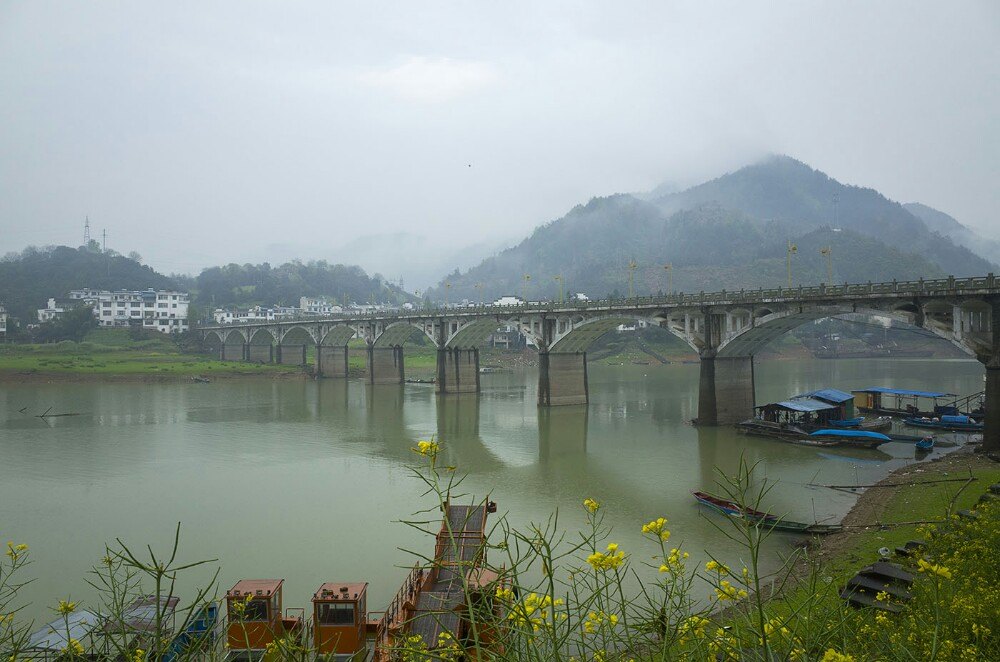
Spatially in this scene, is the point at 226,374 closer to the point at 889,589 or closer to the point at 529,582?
the point at 529,582

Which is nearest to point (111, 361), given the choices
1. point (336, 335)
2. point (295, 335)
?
point (295, 335)

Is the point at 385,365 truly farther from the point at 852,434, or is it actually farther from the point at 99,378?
the point at 852,434

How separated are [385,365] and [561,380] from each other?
29.1 m

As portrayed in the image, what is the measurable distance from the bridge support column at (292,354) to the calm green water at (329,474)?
115ft

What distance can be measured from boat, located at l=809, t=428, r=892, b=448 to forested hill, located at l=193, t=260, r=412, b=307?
12242cm

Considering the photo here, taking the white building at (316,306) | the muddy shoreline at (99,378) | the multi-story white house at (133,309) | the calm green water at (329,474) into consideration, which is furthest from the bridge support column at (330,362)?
the white building at (316,306)

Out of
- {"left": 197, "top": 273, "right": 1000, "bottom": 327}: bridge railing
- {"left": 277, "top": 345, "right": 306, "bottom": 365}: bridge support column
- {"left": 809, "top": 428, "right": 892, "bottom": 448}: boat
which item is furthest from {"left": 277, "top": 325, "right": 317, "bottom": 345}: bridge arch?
{"left": 809, "top": 428, "right": 892, "bottom": 448}: boat

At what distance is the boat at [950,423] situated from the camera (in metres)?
34.9

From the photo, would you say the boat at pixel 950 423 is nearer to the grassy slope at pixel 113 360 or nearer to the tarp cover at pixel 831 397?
the tarp cover at pixel 831 397

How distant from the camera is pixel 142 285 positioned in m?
140

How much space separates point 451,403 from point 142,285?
374 ft

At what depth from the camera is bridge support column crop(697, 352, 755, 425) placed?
3881 cm

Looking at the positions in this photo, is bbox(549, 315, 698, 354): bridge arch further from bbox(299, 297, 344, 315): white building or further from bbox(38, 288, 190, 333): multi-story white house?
bbox(299, 297, 344, 315): white building

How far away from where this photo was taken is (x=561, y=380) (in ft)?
167
